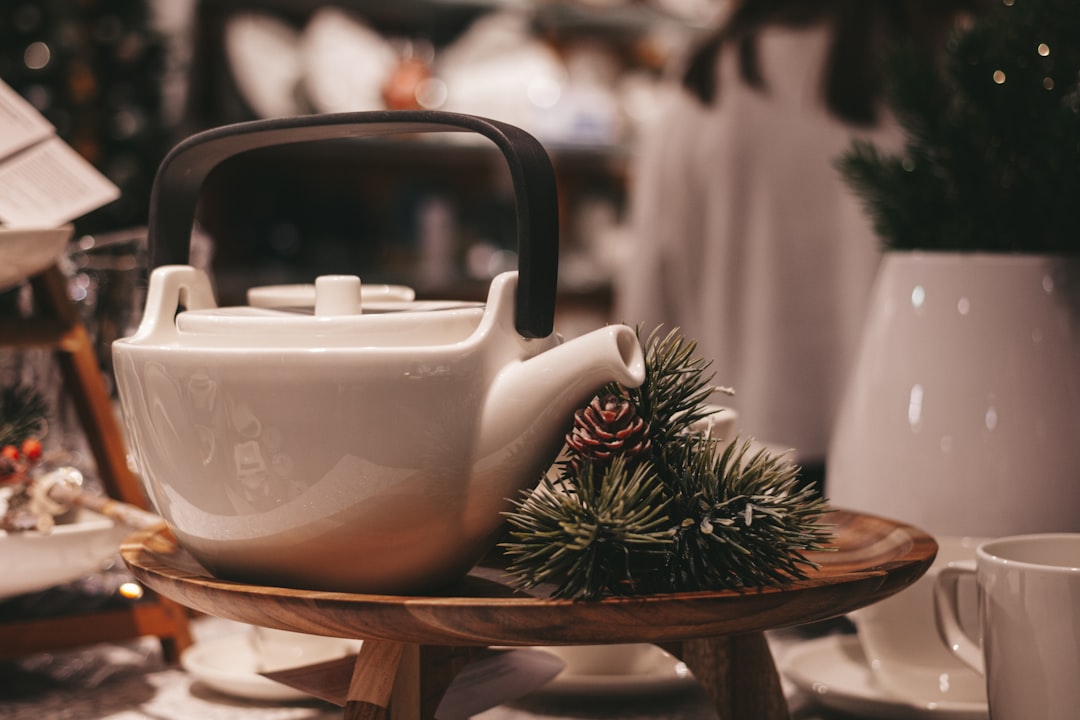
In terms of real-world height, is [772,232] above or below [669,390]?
above

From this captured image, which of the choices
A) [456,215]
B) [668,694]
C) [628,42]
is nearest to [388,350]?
[668,694]

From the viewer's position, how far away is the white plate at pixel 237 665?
2.31ft

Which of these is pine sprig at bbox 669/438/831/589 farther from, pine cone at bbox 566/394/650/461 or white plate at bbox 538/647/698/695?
white plate at bbox 538/647/698/695

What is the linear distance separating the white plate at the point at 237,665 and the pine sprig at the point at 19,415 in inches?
7.5

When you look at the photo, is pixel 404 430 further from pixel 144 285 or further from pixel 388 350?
pixel 144 285

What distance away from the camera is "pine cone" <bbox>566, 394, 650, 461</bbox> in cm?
52

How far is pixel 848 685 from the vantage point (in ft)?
2.25

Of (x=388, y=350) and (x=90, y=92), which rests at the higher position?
(x=90, y=92)

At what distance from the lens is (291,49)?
2900 mm

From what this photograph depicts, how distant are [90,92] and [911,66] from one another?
1.91 meters

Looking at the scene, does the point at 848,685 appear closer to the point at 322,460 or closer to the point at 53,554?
the point at 322,460

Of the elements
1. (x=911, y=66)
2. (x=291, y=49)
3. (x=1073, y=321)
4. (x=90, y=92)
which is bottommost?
(x=1073, y=321)

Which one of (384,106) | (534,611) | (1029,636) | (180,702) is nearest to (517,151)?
(534,611)

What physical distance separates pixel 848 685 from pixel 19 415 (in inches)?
23.2
